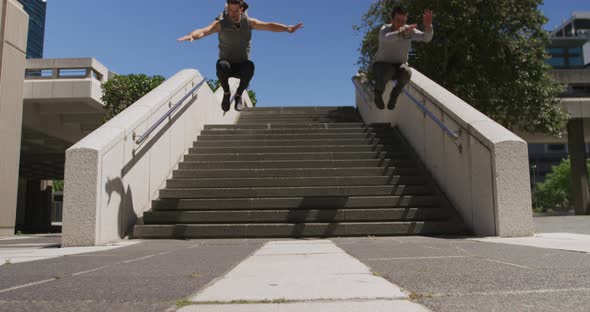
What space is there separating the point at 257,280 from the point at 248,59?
4943mm

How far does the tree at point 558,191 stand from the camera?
52975mm

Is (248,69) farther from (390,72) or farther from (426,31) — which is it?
(426,31)

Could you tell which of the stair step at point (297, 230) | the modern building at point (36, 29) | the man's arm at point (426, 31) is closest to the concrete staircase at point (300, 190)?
the stair step at point (297, 230)

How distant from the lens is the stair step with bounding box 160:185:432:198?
690 cm

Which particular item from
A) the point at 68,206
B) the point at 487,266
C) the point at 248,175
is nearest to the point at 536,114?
the point at 248,175

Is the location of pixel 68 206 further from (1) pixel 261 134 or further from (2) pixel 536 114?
(2) pixel 536 114

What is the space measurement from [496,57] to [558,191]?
5352cm

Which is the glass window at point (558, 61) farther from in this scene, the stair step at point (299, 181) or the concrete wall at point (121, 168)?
the concrete wall at point (121, 168)

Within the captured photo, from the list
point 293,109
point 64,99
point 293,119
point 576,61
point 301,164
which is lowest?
point 301,164

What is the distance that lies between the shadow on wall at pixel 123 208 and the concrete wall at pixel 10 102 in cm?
680

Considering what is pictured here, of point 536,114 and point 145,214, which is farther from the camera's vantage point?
point 536,114

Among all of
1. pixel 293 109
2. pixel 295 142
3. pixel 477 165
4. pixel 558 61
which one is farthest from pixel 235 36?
pixel 558 61

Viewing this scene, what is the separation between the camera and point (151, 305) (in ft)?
6.13

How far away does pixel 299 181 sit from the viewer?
7.25m
